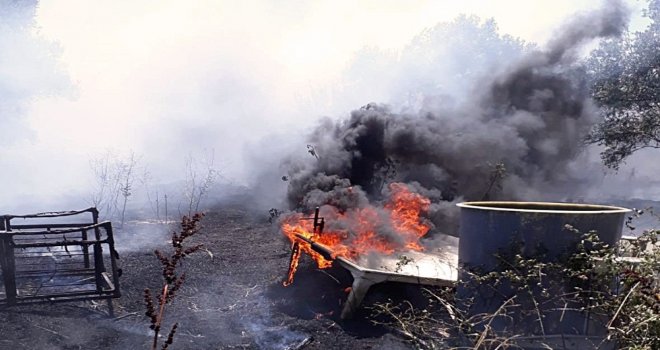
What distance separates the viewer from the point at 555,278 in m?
4.79

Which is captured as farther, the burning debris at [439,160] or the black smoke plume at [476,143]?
the black smoke plume at [476,143]

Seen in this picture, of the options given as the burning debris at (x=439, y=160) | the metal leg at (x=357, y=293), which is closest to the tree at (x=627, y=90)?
the burning debris at (x=439, y=160)

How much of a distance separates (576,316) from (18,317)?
6.44 m

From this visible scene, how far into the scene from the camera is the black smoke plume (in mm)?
13969

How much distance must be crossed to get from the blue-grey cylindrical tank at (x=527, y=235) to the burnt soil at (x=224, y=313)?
198cm

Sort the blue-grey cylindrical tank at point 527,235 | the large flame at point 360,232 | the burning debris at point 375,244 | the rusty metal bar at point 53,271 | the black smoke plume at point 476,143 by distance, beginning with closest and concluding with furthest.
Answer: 1. the blue-grey cylindrical tank at point 527,235
2. the rusty metal bar at point 53,271
3. the burning debris at point 375,244
4. the large flame at point 360,232
5. the black smoke plume at point 476,143

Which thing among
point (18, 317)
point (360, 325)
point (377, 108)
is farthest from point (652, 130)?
point (18, 317)

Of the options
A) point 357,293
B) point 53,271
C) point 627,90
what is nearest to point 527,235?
point 357,293

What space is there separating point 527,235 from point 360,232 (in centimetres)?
505

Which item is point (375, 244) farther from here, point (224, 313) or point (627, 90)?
point (627, 90)

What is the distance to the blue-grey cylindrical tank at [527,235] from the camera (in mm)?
4867

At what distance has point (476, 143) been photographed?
47.5 ft

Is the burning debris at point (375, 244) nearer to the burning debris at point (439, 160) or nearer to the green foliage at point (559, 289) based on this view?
the burning debris at point (439, 160)

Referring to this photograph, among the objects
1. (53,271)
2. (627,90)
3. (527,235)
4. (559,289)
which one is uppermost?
(627,90)
